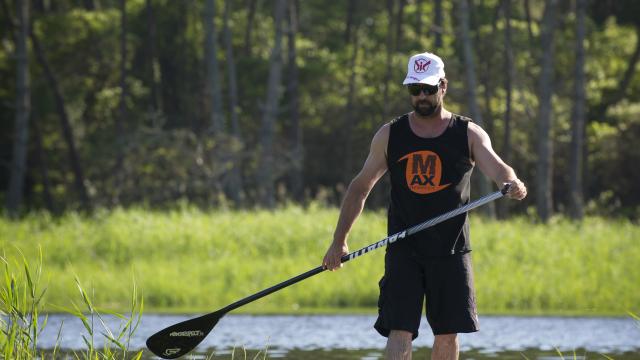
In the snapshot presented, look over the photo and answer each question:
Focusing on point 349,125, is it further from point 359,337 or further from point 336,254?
point 336,254

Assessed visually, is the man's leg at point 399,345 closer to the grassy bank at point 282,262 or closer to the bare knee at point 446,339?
the bare knee at point 446,339

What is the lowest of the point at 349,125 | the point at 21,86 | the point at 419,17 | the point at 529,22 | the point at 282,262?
the point at 282,262

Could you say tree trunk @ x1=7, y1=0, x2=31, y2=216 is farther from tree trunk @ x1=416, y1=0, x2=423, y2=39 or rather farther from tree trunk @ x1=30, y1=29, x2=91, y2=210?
tree trunk @ x1=416, y1=0, x2=423, y2=39

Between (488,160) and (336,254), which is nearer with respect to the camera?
(488,160)

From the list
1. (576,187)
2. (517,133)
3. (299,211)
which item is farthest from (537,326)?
(517,133)

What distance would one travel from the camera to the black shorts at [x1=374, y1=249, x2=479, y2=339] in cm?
680

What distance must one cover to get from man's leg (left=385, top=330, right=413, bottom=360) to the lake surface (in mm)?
3693

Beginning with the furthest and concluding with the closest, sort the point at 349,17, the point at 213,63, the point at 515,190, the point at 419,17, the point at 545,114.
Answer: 1. the point at 419,17
2. the point at 349,17
3. the point at 213,63
4. the point at 545,114
5. the point at 515,190

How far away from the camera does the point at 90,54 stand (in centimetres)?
3656

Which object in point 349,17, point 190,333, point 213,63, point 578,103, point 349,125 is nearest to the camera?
point 190,333

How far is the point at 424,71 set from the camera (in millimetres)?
6680

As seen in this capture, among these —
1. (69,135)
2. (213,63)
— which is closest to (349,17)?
(213,63)

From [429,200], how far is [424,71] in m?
0.65

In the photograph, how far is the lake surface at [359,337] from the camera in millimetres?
11094
